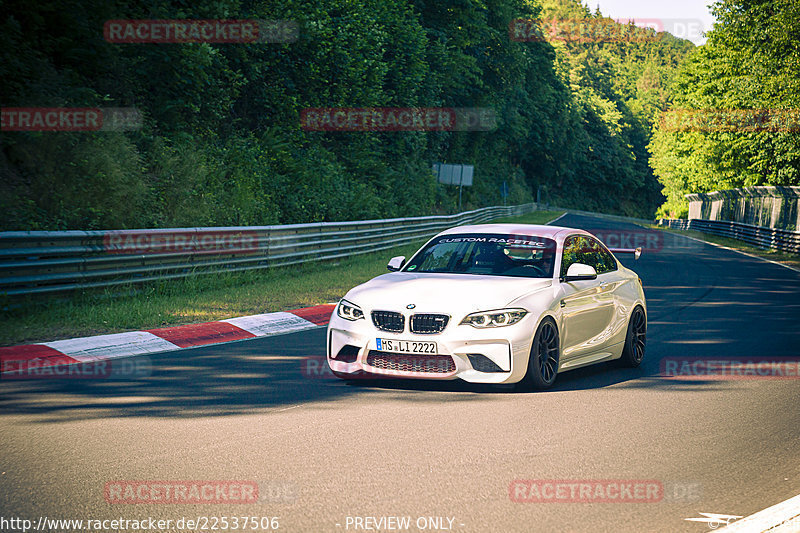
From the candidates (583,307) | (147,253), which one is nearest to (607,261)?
(583,307)

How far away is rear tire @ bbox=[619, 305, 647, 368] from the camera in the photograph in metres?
10.6

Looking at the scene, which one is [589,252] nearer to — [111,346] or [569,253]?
[569,253]

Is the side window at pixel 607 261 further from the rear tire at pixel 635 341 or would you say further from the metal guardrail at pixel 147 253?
the metal guardrail at pixel 147 253

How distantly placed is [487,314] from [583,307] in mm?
1606

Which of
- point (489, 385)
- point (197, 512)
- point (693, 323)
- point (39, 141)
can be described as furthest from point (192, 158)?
point (197, 512)

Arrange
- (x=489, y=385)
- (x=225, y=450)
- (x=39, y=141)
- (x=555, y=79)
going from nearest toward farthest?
(x=225, y=450) → (x=489, y=385) → (x=39, y=141) → (x=555, y=79)

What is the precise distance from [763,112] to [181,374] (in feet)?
169

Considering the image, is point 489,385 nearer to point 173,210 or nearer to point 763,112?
point 173,210

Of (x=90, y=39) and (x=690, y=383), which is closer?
(x=690, y=383)

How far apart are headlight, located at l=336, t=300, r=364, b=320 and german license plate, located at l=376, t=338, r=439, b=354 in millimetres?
390

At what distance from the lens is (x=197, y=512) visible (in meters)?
5.04

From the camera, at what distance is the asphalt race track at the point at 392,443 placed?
17.0 feet

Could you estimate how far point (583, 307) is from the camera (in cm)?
962

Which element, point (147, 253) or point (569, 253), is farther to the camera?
point (147, 253)
